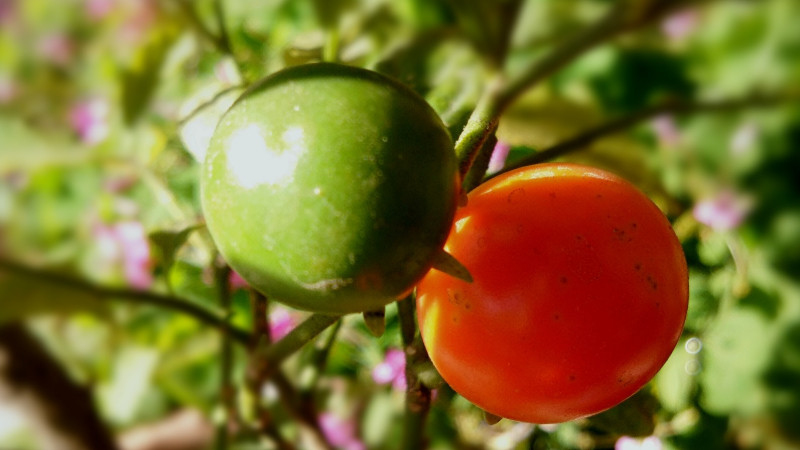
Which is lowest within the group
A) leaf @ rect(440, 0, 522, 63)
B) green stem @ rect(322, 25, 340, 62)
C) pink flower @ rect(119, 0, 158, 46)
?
pink flower @ rect(119, 0, 158, 46)

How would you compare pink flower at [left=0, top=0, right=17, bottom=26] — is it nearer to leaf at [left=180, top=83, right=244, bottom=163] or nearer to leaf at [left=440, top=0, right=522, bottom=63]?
leaf at [left=440, top=0, right=522, bottom=63]

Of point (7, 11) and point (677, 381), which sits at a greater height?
point (677, 381)

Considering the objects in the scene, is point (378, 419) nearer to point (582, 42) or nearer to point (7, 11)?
point (582, 42)

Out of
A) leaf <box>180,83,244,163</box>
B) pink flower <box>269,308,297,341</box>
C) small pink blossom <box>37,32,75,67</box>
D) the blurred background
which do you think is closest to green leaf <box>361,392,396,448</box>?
the blurred background

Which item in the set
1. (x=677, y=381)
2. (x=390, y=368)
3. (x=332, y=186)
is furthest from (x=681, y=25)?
(x=332, y=186)

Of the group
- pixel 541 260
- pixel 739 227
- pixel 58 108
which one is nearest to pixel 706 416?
pixel 541 260

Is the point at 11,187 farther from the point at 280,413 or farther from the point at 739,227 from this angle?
the point at 739,227

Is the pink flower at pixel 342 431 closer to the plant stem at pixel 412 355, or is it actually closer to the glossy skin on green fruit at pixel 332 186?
the plant stem at pixel 412 355
